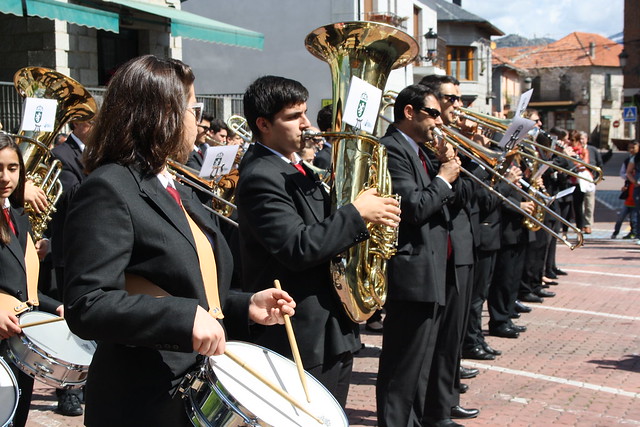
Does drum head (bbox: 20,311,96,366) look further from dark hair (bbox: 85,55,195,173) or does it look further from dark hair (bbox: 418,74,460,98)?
dark hair (bbox: 418,74,460,98)

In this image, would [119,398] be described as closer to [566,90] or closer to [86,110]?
[86,110]

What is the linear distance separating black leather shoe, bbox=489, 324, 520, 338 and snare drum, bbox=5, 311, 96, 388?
16.7 feet

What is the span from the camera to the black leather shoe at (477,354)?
22.2ft

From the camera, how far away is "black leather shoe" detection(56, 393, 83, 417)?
5113mm

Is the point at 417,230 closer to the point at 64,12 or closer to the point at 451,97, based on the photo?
the point at 451,97

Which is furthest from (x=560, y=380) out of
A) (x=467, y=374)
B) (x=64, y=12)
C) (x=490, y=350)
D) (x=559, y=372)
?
(x=64, y=12)

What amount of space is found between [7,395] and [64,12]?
8.51 m

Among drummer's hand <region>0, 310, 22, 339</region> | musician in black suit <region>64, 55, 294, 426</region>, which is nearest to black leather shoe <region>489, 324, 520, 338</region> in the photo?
drummer's hand <region>0, 310, 22, 339</region>

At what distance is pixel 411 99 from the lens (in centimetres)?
460

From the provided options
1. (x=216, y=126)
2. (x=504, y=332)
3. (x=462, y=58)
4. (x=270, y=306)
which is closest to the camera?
(x=270, y=306)

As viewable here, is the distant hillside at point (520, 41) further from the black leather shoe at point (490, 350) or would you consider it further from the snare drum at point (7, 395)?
the snare drum at point (7, 395)

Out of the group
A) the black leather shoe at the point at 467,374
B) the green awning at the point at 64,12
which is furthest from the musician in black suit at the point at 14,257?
the green awning at the point at 64,12

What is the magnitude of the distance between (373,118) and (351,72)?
0.28 m

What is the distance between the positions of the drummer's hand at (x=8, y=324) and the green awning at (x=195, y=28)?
386 inches
